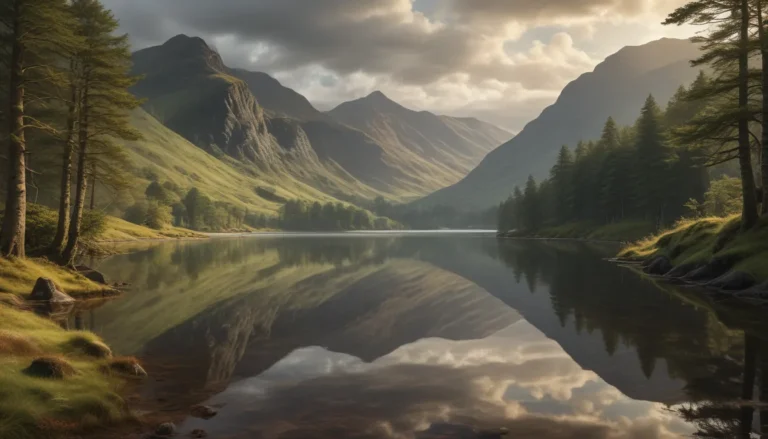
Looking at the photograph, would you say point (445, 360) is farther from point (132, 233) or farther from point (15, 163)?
point (132, 233)

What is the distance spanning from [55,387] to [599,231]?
380ft

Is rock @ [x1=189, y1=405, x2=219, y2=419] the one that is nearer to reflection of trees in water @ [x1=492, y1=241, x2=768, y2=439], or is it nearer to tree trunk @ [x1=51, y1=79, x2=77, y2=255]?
reflection of trees in water @ [x1=492, y1=241, x2=768, y2=439]

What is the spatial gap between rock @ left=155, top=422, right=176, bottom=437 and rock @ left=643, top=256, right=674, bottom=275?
4099 cm

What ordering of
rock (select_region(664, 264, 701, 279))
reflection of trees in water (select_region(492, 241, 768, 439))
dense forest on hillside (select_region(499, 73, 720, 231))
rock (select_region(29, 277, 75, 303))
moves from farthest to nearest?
1. dense forest on hillside (select_region(499, 73, 720, 231))
2. rock (select_region(664, 264, 701, 279))
3. rock (select_region(29, 277, 75, 303))
4. reflection of trees in water (select_region(492, 241, 768, 439))

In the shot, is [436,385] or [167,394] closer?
[167,394]

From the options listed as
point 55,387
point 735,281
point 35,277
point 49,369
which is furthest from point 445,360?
point 35,277

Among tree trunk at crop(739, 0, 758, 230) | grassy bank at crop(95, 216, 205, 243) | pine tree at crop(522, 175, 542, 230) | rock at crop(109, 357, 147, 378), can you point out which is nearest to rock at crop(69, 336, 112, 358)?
rock at crop(109, 357, 147, 378)

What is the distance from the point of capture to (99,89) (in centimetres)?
3347

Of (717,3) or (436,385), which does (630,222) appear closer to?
(717,3)

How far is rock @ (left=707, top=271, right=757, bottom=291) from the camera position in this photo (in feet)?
93.4

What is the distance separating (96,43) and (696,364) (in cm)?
3881

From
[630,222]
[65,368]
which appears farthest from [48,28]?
[630,222]

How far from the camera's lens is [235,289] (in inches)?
1378

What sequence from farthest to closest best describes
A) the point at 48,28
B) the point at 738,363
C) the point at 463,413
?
the point at 48,28 < the point at 738,363 < the point at 463,413
